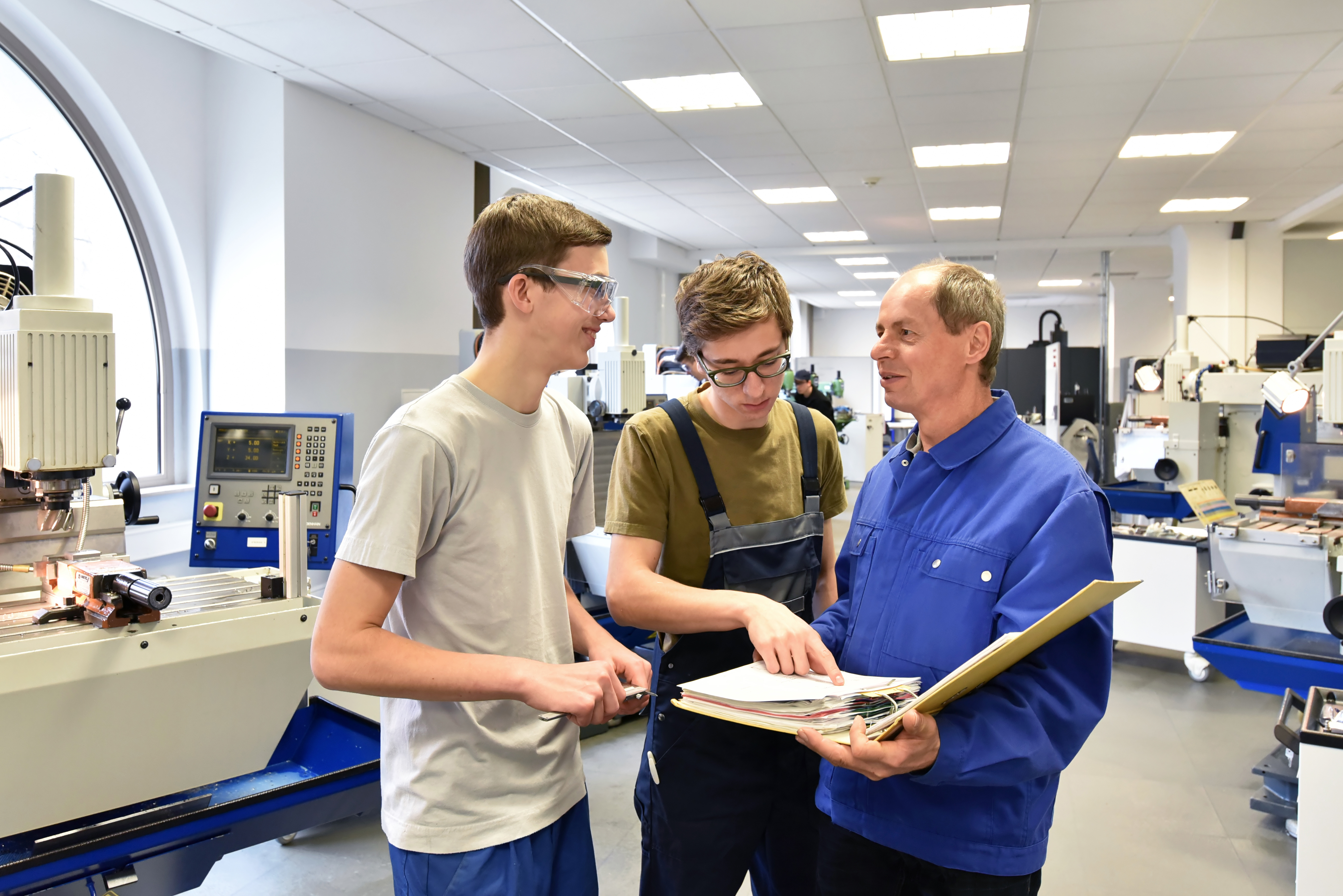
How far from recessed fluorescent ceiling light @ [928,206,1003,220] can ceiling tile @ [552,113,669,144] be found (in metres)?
3.37

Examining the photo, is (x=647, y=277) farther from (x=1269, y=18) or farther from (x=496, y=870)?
(x=496, y=870)

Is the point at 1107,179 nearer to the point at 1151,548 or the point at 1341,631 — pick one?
the point at 1151,548

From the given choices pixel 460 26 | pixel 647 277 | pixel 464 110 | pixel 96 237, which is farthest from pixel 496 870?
pixel 647 277

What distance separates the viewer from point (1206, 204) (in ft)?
26.0

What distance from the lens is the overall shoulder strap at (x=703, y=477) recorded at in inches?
58.3

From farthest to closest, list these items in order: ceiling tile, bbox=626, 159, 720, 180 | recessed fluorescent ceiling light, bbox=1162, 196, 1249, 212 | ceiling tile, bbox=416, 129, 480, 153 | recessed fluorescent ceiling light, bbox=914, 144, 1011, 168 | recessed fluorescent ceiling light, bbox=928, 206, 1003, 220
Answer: recessed fluorescent ceiling light, bbox=928, 206, 1003, 220 → recessed fluorescent ceiling light, bbox=1162, 196, 1249, 212 → ceiling tile, bbox=626, 159, 720, 180 → recessed fluorescent ceiling light, bbox=914, 144, 1011, 168 → ceiling tile, bbox=416, 129, 480, 153

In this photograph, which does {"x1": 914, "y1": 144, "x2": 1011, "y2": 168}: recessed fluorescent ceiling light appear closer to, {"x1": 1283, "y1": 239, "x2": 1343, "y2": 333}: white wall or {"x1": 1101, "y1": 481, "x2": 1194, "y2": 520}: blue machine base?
{"x1": 1101, "y1": 481, "x2": 1194, "y2": 520}: blue machine base

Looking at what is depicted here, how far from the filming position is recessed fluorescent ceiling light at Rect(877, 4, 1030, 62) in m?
3.91

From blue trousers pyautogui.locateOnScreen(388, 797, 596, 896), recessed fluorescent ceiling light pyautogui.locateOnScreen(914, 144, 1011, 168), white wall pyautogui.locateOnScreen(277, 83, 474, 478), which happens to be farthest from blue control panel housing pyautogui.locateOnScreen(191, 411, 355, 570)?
recessed fluorescent ceiling light pyautogui.locateOnScreen(914, 144, 1011, 168)

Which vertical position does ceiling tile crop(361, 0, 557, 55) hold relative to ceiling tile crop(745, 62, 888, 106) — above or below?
below

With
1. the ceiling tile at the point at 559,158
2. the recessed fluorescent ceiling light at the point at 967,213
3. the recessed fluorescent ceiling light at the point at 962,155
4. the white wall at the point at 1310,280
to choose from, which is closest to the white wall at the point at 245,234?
the ceiling tile at the point at 559,158

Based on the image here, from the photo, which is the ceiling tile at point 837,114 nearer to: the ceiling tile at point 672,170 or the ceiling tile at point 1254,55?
the ceiling tile at point 672,170

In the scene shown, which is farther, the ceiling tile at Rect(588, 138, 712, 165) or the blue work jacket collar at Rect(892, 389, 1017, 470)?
the ceiling tile at Rect(588, 138, 712, 165)

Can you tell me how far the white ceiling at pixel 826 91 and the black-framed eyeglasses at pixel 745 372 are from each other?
2.89m
